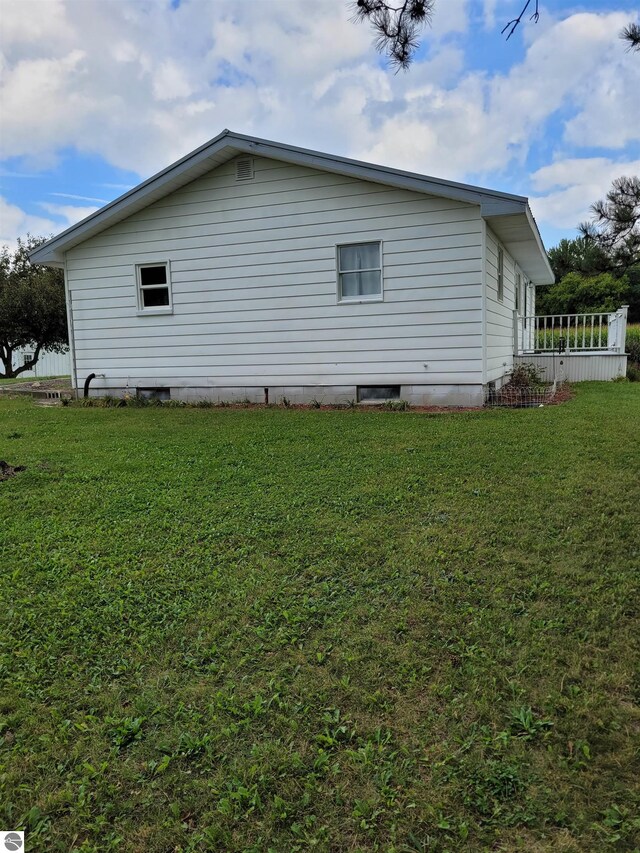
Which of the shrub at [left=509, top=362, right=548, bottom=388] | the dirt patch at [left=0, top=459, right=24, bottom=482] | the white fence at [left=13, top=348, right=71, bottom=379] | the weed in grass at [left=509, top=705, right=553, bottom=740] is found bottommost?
the weed in grass at [left=509, top=705, right=553, bottom=740]

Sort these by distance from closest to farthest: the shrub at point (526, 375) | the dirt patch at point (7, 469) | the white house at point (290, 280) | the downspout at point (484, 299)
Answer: the dirt patch at point (7, 469), the downspout at point (484, 299), the white house at point (290, 280), the shrub at point (526, 375)

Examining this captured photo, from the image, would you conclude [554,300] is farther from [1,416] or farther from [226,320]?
[1,416]

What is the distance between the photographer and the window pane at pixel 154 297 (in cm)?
1135

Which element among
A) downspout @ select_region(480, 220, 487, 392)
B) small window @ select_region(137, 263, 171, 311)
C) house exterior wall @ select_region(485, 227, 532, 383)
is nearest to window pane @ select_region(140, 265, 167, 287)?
small window @ select_region(137, 263, 171, 311)

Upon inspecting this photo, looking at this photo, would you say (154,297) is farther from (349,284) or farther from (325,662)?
(325,662)

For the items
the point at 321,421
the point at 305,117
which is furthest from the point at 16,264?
the point at 321,421

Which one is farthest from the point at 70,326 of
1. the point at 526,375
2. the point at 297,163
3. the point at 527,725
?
the point at 527,725

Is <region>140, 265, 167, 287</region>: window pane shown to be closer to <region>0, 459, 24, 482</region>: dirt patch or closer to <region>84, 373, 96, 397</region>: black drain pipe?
<region>84, 373, 96, 397</region>: black drain pipe

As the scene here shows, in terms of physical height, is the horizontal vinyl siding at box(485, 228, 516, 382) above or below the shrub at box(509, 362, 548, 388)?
above

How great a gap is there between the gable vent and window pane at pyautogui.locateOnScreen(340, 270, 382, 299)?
103 inches

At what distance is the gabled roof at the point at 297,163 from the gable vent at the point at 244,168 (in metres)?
0.15

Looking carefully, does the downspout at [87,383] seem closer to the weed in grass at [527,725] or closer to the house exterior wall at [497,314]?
the house exterior wall at [497,314]

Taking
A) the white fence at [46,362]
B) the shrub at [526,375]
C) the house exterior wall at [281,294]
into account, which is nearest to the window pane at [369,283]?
the house exterior wall at [281,294]

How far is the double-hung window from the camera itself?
11.3 metres
